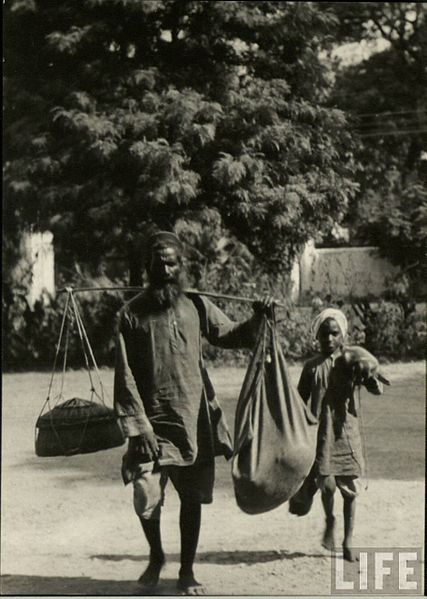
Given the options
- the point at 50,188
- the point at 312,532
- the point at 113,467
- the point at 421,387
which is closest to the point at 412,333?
the point at 421,387

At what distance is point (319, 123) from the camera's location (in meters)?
7.19

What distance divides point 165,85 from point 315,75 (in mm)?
3151

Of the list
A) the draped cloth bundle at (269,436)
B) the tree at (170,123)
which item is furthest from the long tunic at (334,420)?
the tree at (170,123)

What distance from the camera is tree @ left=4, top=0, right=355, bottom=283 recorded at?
725cm

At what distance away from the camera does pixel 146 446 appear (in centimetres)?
394

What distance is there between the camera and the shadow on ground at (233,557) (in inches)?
193

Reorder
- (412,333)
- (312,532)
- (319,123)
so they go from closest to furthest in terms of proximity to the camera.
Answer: (312,532), (319,123), (412,333)

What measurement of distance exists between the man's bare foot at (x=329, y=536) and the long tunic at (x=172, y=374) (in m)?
0.98

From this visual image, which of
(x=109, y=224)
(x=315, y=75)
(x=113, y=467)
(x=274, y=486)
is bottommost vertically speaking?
(x=113, y=467)

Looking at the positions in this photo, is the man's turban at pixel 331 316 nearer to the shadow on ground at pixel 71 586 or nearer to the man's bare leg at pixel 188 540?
the man's bare leg at pixel 188 540

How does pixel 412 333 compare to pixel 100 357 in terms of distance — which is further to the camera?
pixel 100 357

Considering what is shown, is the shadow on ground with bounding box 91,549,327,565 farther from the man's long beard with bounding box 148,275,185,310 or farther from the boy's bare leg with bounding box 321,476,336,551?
the man's long beard with bounding box 148,275,185,310

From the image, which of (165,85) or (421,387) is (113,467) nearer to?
(421,387)

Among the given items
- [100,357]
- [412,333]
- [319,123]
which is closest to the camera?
[319,123]
